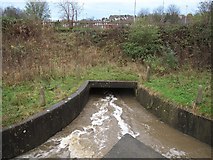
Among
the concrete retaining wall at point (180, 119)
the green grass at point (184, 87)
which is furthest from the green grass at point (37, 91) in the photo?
the concrete retaining wall at point (180, 119)

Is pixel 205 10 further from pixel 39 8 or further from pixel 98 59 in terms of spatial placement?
pixel 39 8

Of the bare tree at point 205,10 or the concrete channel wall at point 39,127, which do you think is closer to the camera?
the concrete channel wall at point 39,127

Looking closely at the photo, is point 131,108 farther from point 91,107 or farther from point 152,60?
point 152,60

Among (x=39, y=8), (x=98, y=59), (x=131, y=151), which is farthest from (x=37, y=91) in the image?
(x=39, y=8)

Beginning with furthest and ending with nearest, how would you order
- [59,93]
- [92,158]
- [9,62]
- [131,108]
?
1. [9,62]
2. [131,108]
3. [59,93]
4. [92,158]

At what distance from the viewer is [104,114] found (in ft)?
33.5

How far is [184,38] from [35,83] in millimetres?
12250

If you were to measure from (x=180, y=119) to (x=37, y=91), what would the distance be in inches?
193

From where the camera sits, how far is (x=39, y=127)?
6.92 m

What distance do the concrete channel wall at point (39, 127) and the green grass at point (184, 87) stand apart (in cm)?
329

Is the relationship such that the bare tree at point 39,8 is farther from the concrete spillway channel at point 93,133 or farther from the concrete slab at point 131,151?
the concrete slab at point 131,151

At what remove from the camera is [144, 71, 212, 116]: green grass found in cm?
823

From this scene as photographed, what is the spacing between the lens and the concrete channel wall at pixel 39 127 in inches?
231

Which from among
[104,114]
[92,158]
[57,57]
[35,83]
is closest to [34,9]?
[57,57]
